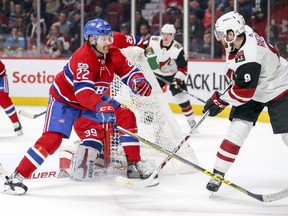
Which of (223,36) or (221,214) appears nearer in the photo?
(221,214)

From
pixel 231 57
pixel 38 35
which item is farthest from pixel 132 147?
pixel 38 35

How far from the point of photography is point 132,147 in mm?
4328

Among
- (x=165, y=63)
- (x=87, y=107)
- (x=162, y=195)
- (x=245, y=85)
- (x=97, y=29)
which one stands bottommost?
(x=162, y=195)

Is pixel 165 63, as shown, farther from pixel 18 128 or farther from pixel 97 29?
pixel 97 29

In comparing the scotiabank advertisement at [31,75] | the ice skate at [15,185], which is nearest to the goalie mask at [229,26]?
the ice skate at [15,185]

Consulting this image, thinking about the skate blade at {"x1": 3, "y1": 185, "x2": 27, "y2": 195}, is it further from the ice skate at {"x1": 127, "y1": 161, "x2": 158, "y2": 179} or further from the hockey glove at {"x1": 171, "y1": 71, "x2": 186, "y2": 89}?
the hockey glove at {"x1": 171, "y1": 71, "x2": 186, "y2": 89}

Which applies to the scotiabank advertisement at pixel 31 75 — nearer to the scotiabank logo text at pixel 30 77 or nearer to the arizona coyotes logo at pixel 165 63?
the scotiabank logo text at pixel 30 77

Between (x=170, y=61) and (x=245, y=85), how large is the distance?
126 inches

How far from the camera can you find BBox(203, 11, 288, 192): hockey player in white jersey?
3.66 metres

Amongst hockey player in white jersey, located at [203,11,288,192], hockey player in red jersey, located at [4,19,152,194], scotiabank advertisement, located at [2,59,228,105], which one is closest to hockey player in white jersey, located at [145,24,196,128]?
hockey player in red jersey, located at [4,19,152,194]

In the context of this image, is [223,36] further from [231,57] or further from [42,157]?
[42,157]

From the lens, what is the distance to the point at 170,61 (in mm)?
6844

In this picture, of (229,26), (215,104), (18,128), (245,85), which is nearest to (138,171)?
(215,104)

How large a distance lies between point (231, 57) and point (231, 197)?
0.71m
